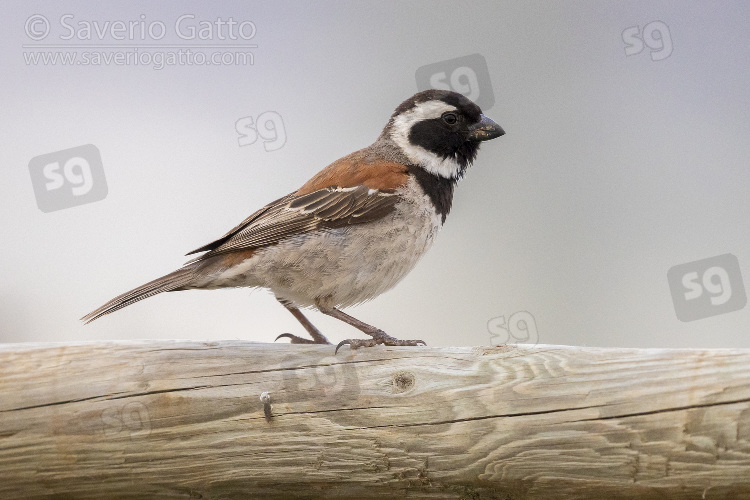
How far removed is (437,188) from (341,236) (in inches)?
25.7

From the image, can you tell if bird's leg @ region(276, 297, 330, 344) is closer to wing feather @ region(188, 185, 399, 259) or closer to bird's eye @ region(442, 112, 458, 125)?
wing feather @ region(188, 185, 399, 259)

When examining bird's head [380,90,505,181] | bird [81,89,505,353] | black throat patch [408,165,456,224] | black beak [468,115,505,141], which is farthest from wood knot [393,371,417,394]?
black beak [468,115,505,141]

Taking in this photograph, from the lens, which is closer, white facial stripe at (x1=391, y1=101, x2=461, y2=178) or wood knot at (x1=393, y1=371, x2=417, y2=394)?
wood knot at (x1=393, y1=371, x2=417, y2=394)

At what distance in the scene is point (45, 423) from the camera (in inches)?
104

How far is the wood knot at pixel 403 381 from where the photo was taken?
8.80ft

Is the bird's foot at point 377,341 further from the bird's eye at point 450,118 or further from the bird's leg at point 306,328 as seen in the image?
the bird's eye at point 450,118

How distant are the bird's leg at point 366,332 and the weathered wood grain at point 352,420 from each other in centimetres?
20

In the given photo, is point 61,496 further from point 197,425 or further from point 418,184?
point 418,184

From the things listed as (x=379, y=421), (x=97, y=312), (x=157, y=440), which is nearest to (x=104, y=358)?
(x=157, y=440)

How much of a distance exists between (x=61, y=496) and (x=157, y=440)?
0.43 m

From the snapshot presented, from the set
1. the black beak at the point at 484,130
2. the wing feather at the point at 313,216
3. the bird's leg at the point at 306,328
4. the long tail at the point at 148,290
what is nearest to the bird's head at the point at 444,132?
the black beak at the point at 484,130

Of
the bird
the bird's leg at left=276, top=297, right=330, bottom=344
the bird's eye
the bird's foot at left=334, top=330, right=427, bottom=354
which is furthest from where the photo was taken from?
the bird's eye

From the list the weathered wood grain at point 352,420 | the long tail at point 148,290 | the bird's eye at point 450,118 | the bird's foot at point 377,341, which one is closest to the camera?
the weathered wood grain at point 352,420

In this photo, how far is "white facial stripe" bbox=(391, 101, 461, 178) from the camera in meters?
4.13
